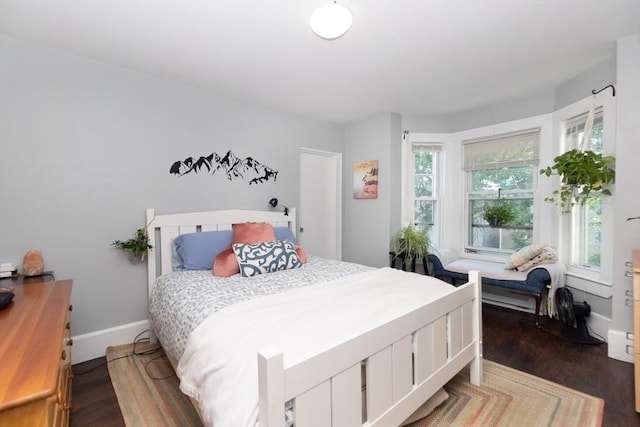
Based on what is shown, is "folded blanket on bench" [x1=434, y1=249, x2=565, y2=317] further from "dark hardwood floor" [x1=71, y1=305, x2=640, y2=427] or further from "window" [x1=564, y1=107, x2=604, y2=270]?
"dark hardwood floor" [x1=71, y1=305, x2=640, y2=427]

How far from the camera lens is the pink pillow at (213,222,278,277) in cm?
232

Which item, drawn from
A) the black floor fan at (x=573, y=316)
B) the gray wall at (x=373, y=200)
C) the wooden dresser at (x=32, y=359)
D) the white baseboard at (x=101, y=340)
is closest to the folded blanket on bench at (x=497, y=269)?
the black floor fan at (x=573, y=316)

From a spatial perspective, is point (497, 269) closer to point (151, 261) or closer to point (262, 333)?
point (262, 333)

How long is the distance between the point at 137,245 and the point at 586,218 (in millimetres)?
4126

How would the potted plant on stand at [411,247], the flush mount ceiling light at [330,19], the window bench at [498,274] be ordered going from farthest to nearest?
the potted plant on stand at [411,247] < the window bench at [498,274] < the flush mount ceiling light at [330,19]

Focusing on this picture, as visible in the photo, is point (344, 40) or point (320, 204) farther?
point (320, 204)

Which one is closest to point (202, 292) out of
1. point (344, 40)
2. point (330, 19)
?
point (330, 19)

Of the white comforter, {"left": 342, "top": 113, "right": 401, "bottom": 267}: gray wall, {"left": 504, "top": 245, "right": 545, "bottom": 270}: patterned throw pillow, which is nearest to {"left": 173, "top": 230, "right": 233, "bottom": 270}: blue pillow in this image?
the white comforter

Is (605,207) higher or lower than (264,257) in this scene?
higher

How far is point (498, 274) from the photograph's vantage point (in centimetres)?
310

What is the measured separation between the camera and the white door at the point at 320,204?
3895 mm

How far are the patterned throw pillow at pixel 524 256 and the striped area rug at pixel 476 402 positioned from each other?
135cm

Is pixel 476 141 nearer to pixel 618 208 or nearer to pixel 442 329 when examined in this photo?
pixel 618 208

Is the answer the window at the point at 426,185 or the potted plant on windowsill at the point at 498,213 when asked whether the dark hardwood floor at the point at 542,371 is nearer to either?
the potted plant on windowsill at the point at 498,213
